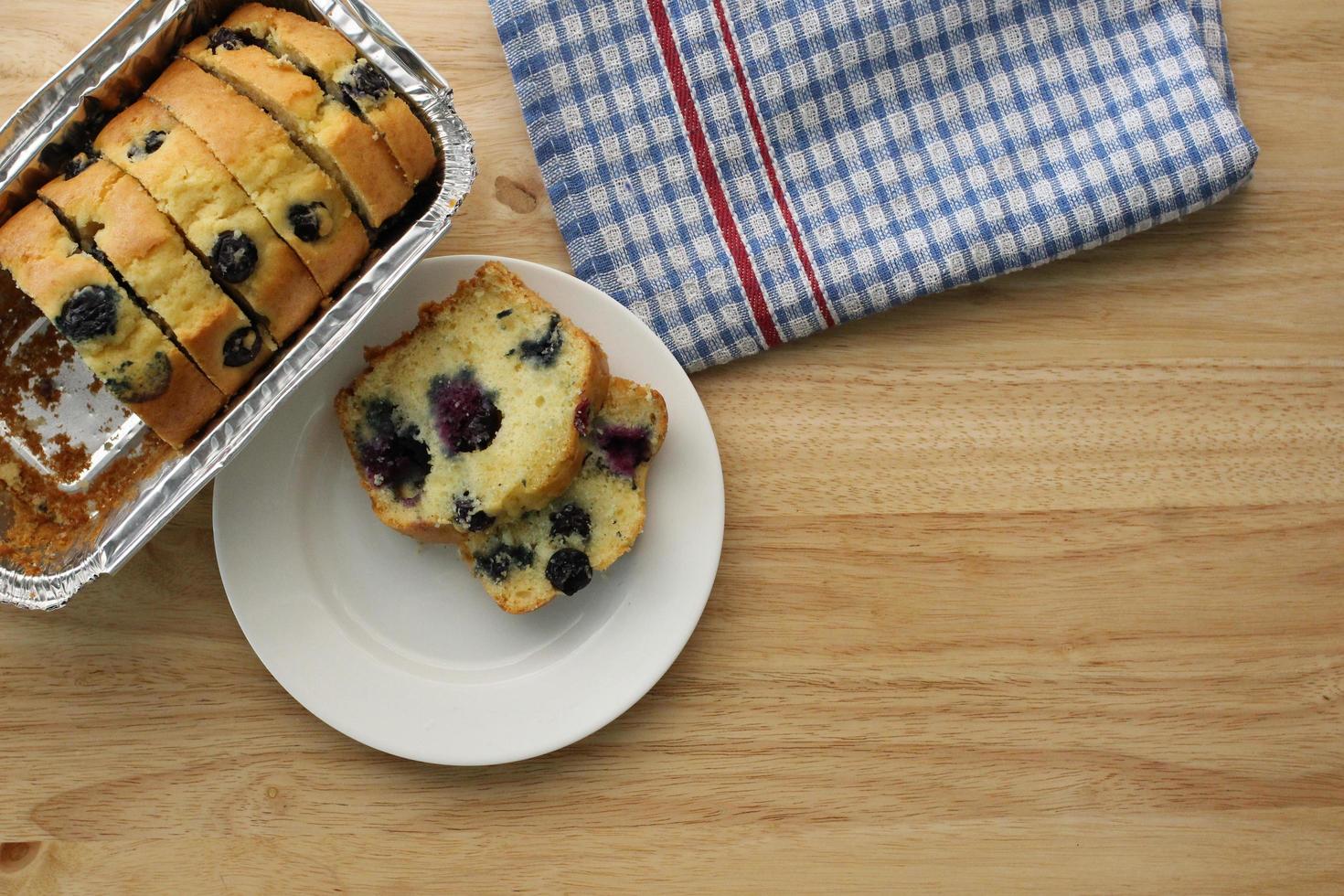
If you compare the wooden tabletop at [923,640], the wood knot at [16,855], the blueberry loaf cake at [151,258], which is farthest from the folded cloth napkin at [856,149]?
the wood knot at [16,855]

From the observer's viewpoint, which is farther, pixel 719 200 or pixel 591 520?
pixel 719 200

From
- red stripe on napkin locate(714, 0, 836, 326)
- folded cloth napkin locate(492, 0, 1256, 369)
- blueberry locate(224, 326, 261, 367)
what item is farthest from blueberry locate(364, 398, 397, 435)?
red stripe on napkin locate(714, 0, 836, 326)

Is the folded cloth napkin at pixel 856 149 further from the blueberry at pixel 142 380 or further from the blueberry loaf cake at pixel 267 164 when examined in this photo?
the blueberry at pixel 142 380

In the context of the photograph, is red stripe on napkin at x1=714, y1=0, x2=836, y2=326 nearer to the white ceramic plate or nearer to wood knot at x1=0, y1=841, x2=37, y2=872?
the white ceramic plate

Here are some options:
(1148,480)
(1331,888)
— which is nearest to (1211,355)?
(1148,480)

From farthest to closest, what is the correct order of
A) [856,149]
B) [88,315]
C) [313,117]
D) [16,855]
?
[856,149] < [16,855] < [313,117] < [88,315]

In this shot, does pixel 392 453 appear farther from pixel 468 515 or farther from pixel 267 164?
pixel 267 164

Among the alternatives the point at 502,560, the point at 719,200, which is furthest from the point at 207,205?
the point at 719,200
